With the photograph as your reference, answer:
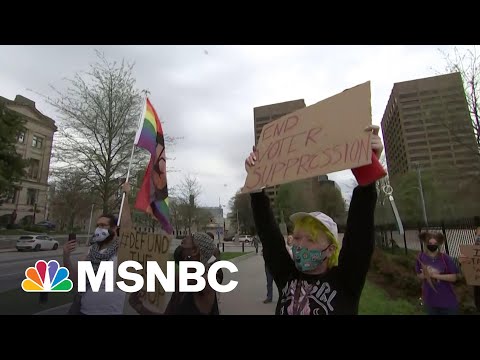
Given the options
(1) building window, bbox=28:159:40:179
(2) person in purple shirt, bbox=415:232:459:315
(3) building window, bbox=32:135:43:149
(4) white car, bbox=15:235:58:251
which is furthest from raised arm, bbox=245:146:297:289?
(1) building window, bbox=28:159:40:179

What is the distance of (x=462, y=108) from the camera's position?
1153 cm

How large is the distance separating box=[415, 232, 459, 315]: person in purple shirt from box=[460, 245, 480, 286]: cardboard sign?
745 mm

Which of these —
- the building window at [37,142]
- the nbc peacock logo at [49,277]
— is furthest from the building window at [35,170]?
the nbc peacock logo at [49,277]

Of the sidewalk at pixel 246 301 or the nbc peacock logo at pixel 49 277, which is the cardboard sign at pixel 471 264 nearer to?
the sidewalk at pixel 246 301

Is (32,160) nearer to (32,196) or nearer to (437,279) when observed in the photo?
(32,196)

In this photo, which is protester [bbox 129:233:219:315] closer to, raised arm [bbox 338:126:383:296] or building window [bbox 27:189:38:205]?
raised arm [bbox 338:126:383:296]

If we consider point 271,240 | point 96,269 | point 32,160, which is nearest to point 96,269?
point 96,269

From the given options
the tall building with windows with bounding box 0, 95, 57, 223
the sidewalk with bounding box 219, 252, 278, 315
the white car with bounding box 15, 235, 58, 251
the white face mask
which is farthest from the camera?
the tall building with windows with bounding box 0, 95, 57, 223

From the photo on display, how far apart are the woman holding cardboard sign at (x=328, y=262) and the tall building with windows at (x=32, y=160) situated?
5150 cm

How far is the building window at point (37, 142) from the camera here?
4893 centimetres

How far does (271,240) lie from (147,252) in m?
1.32

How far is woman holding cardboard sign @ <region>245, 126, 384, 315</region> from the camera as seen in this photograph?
166cm
